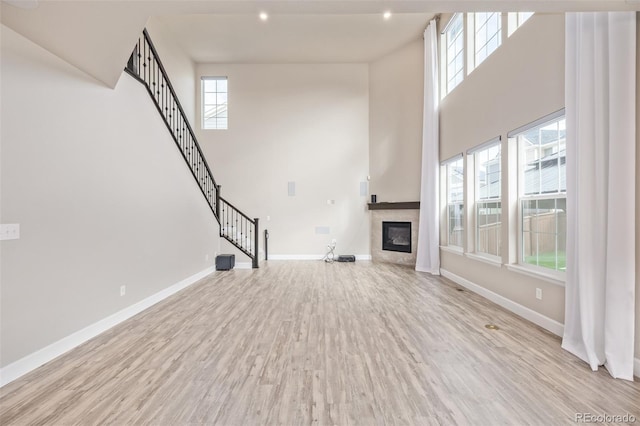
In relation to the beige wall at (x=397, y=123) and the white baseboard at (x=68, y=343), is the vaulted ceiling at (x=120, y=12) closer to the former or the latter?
the white baseboard at (x=68, y=343)

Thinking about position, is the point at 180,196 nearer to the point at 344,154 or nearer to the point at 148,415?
the point at 148,415

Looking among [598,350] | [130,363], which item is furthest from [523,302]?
[130,363]

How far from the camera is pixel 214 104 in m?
7.87

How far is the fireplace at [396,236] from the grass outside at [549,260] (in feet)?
11.0

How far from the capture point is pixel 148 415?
1.66 m

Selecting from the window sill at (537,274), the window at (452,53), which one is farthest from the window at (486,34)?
the window sill at (537,274)

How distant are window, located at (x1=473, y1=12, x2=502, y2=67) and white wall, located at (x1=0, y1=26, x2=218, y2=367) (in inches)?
190

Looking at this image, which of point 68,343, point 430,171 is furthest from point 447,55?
point 68,343

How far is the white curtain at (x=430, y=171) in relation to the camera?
18.3ft

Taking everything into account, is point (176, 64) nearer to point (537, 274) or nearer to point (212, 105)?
point (212, 105)

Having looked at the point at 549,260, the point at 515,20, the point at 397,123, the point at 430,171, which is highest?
the point at 515,20

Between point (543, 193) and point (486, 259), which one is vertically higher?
point (543, 193)

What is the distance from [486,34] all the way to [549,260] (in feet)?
11.0

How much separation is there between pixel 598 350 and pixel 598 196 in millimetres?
1205
